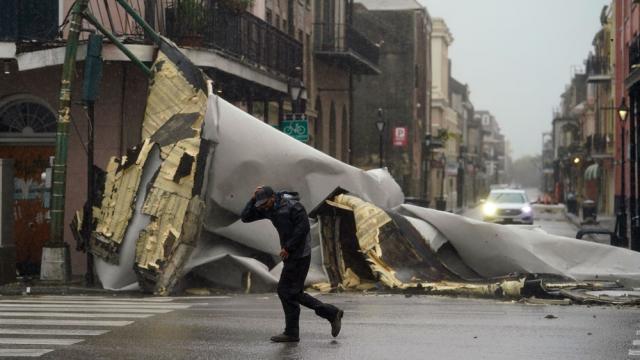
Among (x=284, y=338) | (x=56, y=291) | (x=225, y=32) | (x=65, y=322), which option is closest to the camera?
(x=284, y=338)

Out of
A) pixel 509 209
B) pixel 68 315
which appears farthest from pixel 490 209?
pixel 68 315

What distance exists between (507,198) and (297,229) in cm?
3798

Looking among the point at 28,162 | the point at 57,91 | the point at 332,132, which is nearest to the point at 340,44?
the point at 332,132

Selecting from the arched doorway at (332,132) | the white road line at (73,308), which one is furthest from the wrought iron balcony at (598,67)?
the white road line at (73,308)

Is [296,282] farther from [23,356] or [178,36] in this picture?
[178,36]

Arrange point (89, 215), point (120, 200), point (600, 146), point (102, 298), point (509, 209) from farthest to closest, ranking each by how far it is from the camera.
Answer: point (600, 146) < point (509, 209) < point (89, 215) < point (120, 200) < point (102, 298)

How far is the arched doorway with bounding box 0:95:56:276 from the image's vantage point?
22.3 meters

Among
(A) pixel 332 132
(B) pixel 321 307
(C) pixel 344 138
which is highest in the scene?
(A) pixel 332 132

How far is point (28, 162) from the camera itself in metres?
22.6

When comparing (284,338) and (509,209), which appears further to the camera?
(509,209)

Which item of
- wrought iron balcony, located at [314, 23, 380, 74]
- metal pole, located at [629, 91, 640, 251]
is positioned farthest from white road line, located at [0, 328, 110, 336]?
wrought iron balcony, located at [314, 23, 380, 74]

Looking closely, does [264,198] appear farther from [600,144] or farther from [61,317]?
[600,144]

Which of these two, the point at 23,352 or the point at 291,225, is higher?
the point at 291,225

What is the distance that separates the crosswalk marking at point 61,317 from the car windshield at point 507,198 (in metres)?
32.5
